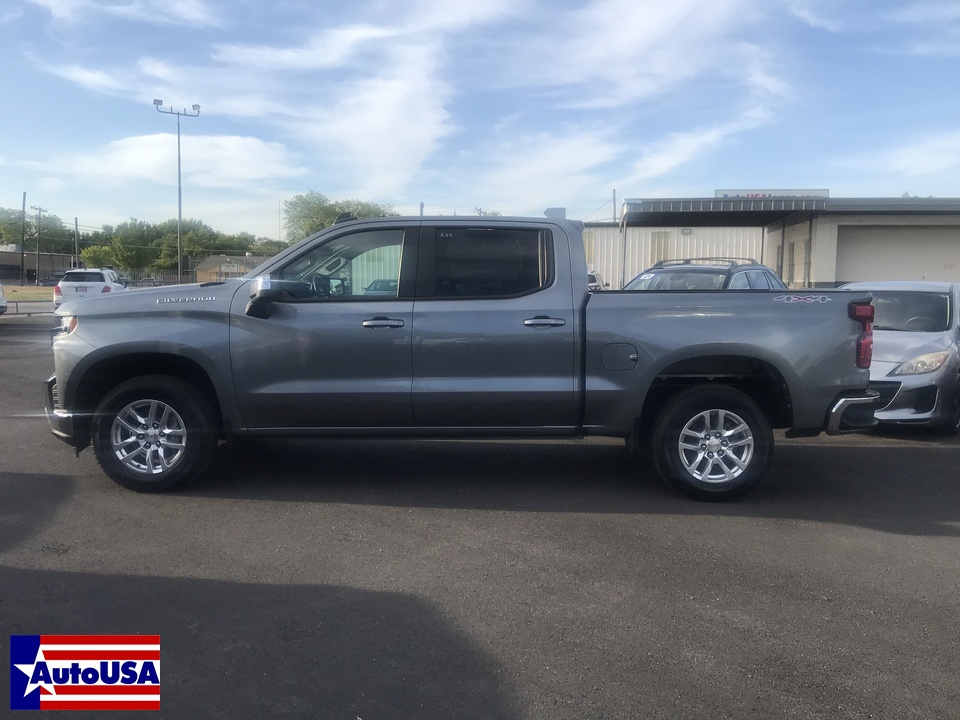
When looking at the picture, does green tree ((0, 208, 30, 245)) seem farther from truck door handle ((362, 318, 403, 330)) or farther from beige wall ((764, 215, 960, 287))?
truck door handle ((362, 318, 403, 330))

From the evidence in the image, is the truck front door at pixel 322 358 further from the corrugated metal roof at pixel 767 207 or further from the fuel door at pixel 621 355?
the corrugated metal roof at pixel 767 207

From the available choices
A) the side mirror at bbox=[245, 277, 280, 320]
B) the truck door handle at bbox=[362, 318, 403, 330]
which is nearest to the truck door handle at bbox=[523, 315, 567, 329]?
the truck door handle at bbox=[362, 318, 403, 330]

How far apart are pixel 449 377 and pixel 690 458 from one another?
6.15 feet

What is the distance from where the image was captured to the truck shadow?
6082mm

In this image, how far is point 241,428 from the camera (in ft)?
20.5

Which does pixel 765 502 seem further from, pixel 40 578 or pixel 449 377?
pixel 40 578

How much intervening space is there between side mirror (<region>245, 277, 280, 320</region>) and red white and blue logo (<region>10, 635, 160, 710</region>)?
273cm

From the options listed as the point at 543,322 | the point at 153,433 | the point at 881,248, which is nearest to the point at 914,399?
the point at 543,322

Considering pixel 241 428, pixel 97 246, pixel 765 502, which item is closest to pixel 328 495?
pixel 241 428

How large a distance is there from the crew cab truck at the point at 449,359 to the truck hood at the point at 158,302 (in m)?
0.01

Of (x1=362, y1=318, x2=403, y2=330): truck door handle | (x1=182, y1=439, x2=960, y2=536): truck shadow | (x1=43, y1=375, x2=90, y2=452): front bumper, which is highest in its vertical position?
(x1=362, y1=318, x2=403, y2=330): truck door handle

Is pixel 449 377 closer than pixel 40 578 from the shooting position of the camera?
No

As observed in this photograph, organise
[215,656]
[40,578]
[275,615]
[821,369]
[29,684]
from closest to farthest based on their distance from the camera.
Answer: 1. [29,684]
2. [215,656]
3. [275,615]
4. [40,578]
5. [821,369]

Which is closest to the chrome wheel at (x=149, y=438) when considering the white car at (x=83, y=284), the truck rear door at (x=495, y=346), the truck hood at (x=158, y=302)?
the truck hood at (x=158, y=302)
